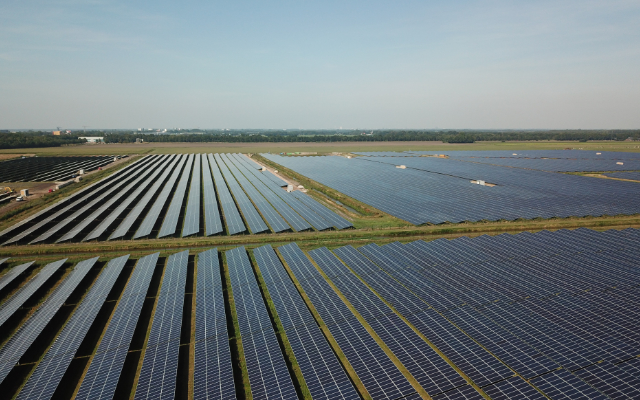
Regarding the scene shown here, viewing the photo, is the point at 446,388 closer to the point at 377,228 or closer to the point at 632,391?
the point at 632,391

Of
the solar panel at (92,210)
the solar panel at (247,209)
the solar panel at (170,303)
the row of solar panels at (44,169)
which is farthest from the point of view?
the row of solar panels at (44,169)

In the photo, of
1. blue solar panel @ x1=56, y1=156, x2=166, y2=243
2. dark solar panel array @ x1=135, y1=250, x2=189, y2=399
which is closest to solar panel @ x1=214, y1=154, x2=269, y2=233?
dark solar panel array @ x1=135, y1=250, x2=189, y2=399

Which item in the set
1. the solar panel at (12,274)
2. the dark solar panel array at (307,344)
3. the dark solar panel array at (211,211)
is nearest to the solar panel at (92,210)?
the solar panel at (12,274)

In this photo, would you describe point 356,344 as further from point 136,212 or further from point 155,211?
point 136,212

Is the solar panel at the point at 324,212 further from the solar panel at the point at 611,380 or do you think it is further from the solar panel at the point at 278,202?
the solar panel at the point at 611,380

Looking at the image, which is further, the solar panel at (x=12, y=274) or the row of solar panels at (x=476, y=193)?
the row of solar panels at (x=476, y=193)

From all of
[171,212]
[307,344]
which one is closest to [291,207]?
[171,212]
